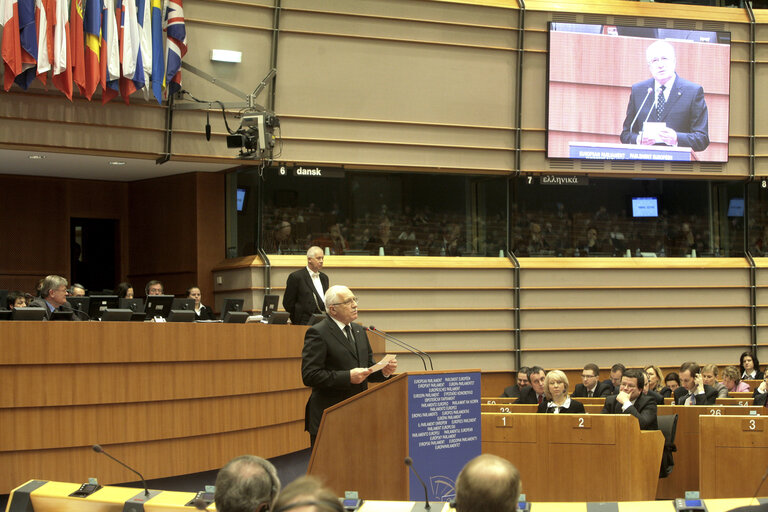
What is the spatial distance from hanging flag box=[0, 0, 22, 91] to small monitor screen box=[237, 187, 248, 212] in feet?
11.1

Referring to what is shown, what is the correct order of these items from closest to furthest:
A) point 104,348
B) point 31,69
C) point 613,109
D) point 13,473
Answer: point 13,473 < point 104,348 < point 31,69 < point 613,109

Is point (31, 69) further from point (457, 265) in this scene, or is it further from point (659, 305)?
point (659, 305)

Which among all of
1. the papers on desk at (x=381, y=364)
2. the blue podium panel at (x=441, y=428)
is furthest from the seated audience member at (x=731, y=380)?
the papers on desk at (x=381, y=364)

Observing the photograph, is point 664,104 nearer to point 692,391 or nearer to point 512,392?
point 692,391

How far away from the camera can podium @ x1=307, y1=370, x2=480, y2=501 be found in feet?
15.0

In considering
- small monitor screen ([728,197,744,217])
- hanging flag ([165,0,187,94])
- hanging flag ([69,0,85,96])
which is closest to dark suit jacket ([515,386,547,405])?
hanging flag ([165,0,187,94])

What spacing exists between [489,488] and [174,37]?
360 inches

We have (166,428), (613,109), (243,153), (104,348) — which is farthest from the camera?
(613,109)

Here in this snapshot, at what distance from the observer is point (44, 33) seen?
372 inches

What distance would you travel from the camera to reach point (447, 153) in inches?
490

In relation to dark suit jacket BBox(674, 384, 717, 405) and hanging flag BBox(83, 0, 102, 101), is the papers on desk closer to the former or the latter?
dark suit jacket BBox(674, 384, 717, 405)

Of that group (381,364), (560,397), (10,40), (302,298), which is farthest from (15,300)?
(381,364)

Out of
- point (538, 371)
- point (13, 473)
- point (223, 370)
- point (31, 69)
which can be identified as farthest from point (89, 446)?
point (31, 69)

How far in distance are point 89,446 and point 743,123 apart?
1051cm
